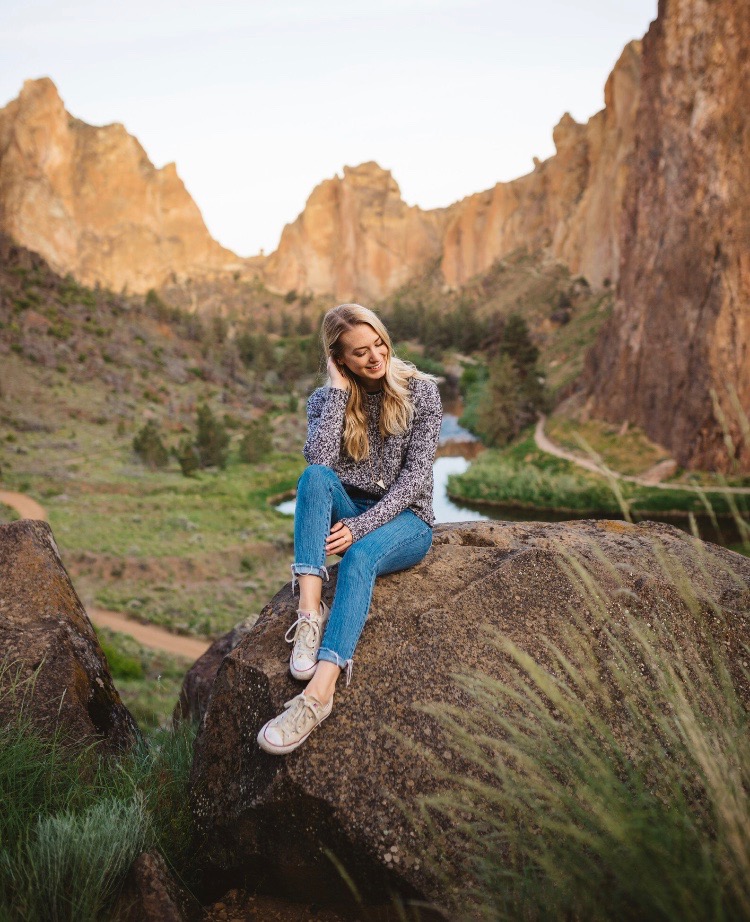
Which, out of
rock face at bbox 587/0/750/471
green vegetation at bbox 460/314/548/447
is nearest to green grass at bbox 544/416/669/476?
rock face at bbox 587/0/750/471

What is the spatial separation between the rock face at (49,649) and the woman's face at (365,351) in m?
2.02

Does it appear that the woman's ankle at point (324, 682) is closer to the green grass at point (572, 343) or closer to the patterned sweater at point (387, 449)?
the patterned sweater at point (387, 449)

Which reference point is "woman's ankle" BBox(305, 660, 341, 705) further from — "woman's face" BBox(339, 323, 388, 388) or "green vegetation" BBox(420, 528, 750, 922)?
"woman's face" BBox(339, 323, 388, 388)

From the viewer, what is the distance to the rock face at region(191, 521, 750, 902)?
8.10ft

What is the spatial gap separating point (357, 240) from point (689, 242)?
122 meters

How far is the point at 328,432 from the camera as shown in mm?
3615

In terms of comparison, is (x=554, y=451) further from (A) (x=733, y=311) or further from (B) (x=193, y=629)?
(B) (x=193, y=629)

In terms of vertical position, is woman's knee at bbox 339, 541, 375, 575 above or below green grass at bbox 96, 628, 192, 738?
above

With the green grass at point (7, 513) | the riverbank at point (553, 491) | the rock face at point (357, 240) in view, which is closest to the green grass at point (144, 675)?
the green grass at point (7, 513)

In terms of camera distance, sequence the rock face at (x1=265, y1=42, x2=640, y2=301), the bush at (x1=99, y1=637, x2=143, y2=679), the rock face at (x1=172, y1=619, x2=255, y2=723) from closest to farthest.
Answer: the rock face at (x1=172, y1=619, x2=255, y2=723) < the bush at (x1=99, y1=637, x2=143, y2=679) < the rock face at (x1=265, y1=42, x2=640, y2=301)

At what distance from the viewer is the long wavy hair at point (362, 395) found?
3652mm

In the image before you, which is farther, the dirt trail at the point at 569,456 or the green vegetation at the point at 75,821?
the dirt trail at the point at 569,456

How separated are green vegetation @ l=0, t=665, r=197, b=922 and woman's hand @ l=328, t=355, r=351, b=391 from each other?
205 centimetres

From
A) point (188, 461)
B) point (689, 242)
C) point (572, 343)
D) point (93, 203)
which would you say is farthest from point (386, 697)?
point (93, 203)
